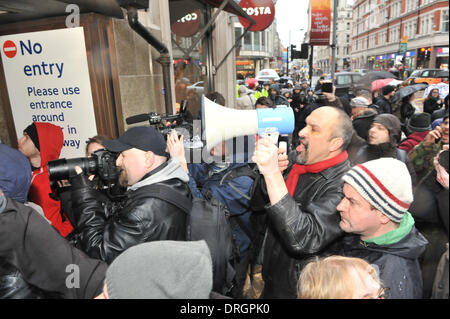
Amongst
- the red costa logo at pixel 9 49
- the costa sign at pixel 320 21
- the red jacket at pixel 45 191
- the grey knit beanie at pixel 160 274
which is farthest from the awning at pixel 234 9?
the costa sign at pixel 320 21

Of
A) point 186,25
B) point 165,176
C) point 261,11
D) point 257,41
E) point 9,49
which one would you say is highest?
point 257,41

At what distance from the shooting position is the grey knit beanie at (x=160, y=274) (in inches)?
35.1

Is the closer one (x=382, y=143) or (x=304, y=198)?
(x=304, y=198)

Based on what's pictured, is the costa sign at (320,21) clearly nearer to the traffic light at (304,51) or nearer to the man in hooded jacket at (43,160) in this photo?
the traffic light at (304,51)

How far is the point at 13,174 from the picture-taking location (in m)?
1.45

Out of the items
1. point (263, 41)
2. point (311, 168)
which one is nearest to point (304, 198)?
point (311, 168)

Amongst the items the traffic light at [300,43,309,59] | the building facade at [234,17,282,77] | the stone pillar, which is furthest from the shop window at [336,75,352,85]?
the building facade at [234,17,282,77]

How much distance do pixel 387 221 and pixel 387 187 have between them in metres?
0.17

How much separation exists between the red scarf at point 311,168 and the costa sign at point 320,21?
8967 mm

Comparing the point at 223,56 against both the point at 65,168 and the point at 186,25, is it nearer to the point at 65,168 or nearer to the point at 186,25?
the point at 186,25

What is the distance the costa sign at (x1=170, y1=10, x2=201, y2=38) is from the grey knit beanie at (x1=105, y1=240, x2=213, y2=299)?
17.9ft

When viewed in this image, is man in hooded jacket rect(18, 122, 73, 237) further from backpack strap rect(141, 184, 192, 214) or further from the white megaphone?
the white megaphone

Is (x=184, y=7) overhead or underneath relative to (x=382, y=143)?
overhead

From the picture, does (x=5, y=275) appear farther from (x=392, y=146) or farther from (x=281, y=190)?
(x=392, y=146)
